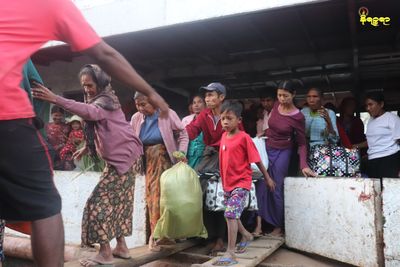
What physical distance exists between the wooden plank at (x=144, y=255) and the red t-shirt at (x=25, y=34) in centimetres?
193

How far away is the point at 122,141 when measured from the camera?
10.8 feet

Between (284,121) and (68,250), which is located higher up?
(284,121)

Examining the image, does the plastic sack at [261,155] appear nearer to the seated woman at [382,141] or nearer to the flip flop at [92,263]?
the seated woman at [382,141]

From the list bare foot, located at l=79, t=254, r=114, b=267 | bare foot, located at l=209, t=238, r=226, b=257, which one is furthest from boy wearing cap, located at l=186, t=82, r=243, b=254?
bare foot, located at l=79, t=254, r=114, b=267

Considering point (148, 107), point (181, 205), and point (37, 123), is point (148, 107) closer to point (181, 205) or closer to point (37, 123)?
point (181, 205)

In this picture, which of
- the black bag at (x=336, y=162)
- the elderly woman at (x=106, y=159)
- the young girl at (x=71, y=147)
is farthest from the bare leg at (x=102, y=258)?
the young girl at (x=71, y=147)

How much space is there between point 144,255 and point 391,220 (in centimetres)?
224

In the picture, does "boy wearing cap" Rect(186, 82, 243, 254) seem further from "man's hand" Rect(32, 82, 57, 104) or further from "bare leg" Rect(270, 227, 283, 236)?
"man's hand" Rect(32, 82, 57, 104)

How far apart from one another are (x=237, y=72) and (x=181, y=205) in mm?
4661

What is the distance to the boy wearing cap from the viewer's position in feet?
14.5

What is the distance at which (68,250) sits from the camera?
4.75m

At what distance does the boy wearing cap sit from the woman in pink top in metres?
0.49

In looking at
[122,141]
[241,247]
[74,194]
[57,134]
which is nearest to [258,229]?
[241,247]

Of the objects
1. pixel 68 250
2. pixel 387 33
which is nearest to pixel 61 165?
pixel 68 250
